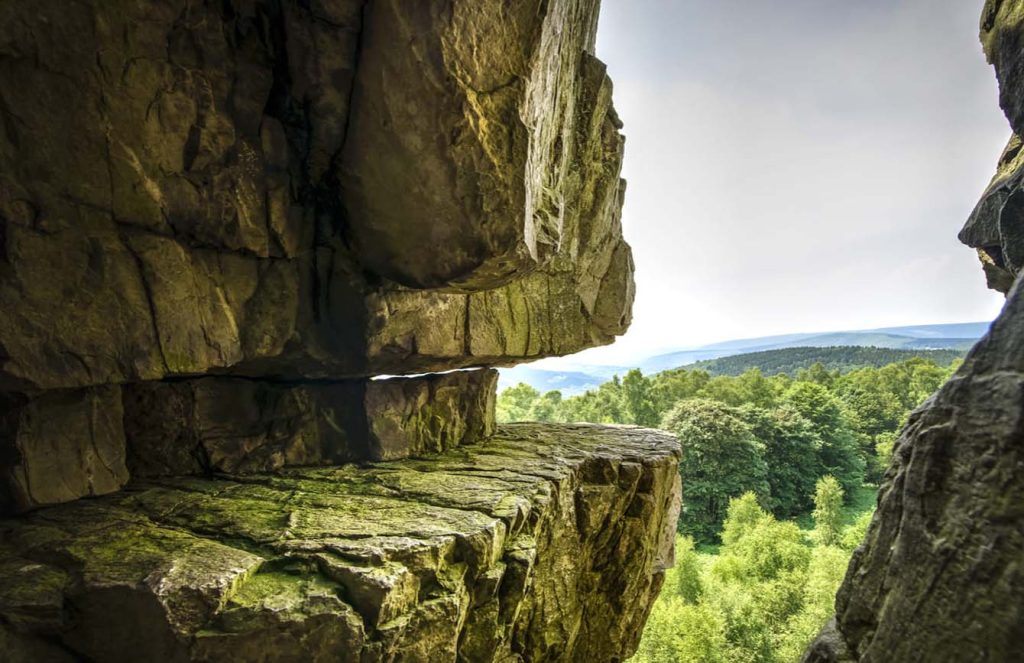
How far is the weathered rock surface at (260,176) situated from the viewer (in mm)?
6121

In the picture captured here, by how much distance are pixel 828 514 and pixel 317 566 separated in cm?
3434

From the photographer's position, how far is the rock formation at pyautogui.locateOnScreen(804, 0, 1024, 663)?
137 inches

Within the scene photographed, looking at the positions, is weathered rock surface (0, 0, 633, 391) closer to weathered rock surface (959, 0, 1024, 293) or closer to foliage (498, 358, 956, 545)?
weathered rock surface (959, 0, 1024, 293)

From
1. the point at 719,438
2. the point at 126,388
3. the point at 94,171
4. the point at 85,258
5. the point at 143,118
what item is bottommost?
the point at 719,438

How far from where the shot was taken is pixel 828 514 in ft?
102

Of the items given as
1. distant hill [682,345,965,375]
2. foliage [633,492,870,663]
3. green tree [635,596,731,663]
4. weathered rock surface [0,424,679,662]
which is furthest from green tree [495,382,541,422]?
weathered rock surface [0,424,679,662]

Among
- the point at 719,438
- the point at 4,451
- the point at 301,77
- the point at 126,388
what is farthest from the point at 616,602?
the point at 719,438

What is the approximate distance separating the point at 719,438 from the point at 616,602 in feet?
86.3

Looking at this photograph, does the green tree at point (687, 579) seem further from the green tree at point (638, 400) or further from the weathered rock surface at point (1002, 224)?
the weathered rock surface at point (1002, 224)

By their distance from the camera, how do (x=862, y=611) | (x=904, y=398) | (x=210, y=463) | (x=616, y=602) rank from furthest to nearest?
(x=904, y=398)
(x=616, y=602)
(x=210, y=463)
(x=862, y=611)

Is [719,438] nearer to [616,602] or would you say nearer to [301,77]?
[616,602]

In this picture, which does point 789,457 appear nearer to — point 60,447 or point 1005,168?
point 1005,168

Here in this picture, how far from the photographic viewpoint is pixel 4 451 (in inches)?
261

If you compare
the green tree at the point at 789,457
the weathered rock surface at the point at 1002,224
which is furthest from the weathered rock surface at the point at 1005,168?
the green tree at the point at 789,457
